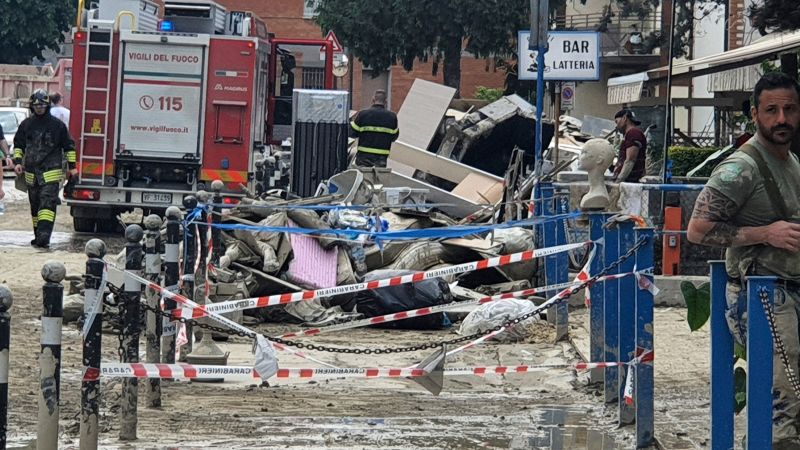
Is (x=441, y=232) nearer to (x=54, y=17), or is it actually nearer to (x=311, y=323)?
(x=311, y=323)

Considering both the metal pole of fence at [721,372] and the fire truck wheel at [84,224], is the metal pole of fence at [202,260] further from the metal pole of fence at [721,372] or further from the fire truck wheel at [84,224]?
the fire truck wheel at [84,224]

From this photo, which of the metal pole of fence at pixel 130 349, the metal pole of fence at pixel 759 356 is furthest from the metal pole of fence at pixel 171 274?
the metal pole of fence at pixel 759 356

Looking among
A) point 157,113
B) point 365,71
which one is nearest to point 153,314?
point 157,113

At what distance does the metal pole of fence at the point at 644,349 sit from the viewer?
22.6ft

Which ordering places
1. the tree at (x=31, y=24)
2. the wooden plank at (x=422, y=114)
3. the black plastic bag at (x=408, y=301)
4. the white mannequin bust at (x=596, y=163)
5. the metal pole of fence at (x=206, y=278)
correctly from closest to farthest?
the metal pole of fence at (x=206, y=278)
the white mannequin bust at (x=596, y=163)
the black plastic bag at (x=408, y=301)
the wooden plank at (x=422, y=114)
the tree at (x=31, y=24)

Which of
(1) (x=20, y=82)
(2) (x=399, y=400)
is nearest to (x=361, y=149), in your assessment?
A: (2) (x=399, y=400)

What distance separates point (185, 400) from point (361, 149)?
38.7 ft

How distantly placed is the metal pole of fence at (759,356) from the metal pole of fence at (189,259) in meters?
5.00

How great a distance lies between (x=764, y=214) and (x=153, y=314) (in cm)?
371

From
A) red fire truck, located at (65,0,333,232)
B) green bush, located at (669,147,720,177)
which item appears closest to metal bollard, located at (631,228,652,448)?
red fire truck, located at (65,0,333,232)

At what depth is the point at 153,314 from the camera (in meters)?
7.91

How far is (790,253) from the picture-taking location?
556 cm

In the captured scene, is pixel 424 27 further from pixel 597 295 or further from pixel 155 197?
pixel 597 295

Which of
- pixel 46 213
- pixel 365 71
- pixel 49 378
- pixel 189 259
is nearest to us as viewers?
pixel 49 378
